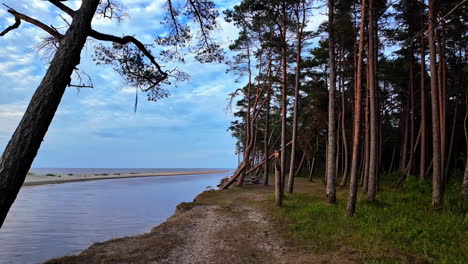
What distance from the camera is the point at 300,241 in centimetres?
721

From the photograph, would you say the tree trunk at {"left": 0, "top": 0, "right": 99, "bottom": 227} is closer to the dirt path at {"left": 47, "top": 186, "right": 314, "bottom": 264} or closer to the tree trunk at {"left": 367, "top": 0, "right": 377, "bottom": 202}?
the dirt path at {"left": 47, "top": 186, "right": 314, "bottom": 264}

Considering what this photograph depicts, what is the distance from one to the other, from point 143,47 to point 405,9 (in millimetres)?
14474

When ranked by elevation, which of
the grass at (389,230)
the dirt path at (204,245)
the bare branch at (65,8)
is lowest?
the dirt path at (204,245)

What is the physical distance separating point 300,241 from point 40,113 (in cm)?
613

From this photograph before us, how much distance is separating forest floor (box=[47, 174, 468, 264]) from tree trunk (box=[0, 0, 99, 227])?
9.52ft

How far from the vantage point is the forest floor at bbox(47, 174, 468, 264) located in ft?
19.5

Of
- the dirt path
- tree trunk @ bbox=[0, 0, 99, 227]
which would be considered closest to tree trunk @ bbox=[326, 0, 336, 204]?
the dirt path

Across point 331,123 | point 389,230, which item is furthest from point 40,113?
point 331,123

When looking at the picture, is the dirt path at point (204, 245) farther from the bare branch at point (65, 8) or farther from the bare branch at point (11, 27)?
the bare branch at point (65, 8)

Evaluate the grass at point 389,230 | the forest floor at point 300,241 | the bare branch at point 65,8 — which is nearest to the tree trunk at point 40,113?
the bare branch at point 65,8

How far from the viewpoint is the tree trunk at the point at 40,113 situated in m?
3.85

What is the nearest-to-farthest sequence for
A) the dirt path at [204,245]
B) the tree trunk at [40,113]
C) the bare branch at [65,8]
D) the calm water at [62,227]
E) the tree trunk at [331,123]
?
the tree trunk at [40,113] < the bare branch at [65,8] < the dirt path at [204,245] < the calm water at [62,227] < the tree trunk at [331,123]

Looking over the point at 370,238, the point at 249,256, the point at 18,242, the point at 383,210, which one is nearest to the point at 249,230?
the point at 249,256

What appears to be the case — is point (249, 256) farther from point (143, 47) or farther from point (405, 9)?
point (405, 9)
